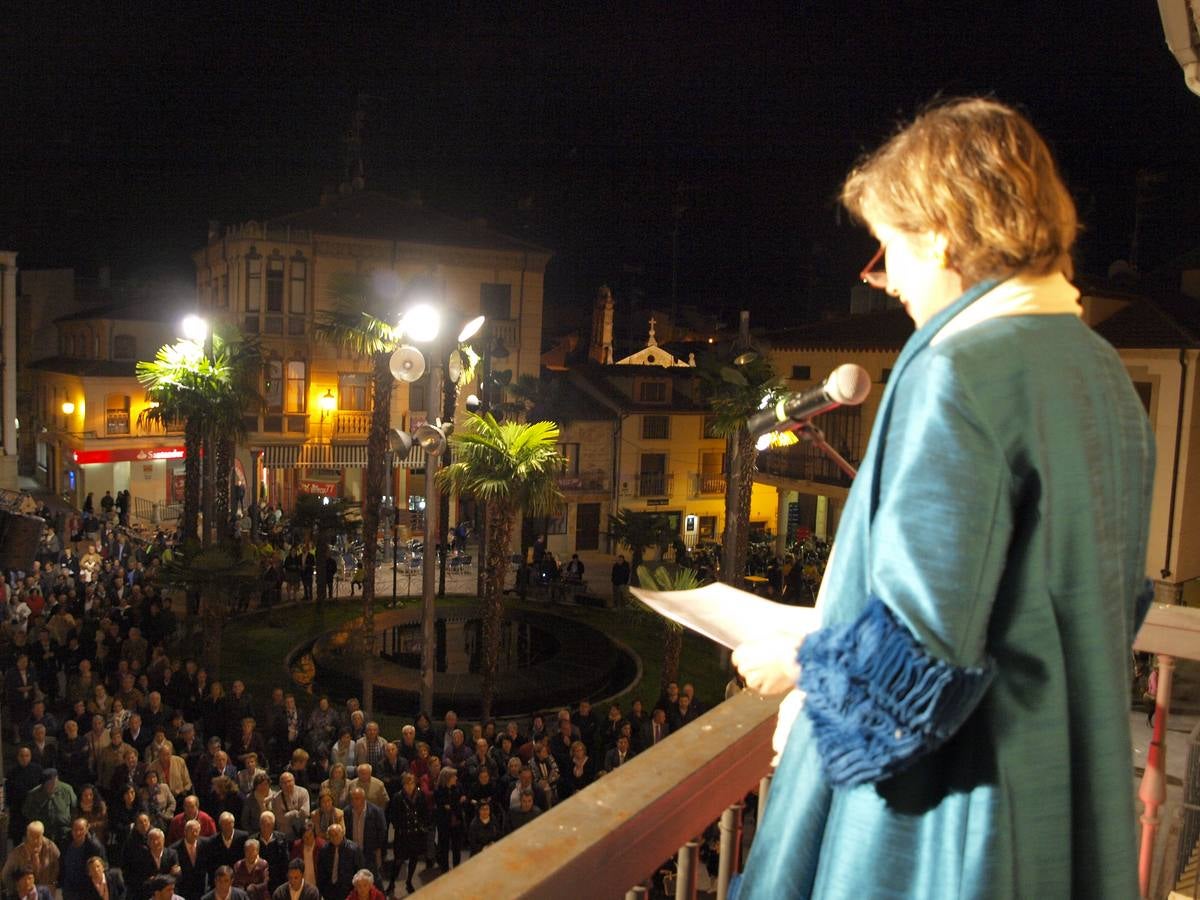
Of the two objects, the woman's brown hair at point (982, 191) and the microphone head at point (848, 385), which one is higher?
the woman's brown hair at point (982, 191)

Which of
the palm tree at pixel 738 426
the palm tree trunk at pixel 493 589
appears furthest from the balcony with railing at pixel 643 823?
the palm tree at pixel 738 426

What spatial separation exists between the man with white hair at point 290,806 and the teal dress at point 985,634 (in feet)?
26.5

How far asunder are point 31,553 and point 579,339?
45.3 m

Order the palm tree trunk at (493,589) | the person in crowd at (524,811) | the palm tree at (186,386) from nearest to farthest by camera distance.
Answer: the person in crowd at (524,811)
the palm tree trunk at (493,589)
the palm tree at (186,386)

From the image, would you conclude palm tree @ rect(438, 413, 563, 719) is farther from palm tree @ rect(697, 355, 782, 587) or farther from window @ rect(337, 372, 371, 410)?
window @ rect(337, 372, 371, 410)

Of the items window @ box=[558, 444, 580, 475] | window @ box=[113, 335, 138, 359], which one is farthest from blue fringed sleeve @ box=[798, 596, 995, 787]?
window @ box=[113, 335, 138, 359]

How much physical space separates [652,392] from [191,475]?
18312 mm

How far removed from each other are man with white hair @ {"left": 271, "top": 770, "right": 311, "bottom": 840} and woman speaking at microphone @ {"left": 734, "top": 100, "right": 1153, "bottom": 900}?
7960 millimetres

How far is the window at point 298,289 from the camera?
104 ft

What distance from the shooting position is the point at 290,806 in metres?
8.84

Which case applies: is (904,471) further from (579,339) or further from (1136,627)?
(579,339)

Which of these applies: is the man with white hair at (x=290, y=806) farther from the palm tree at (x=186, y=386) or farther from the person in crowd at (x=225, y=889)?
the palm tree at (x=186, y=386)

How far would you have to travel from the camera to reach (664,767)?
72.5 inches

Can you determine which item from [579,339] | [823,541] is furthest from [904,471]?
[579,339]
